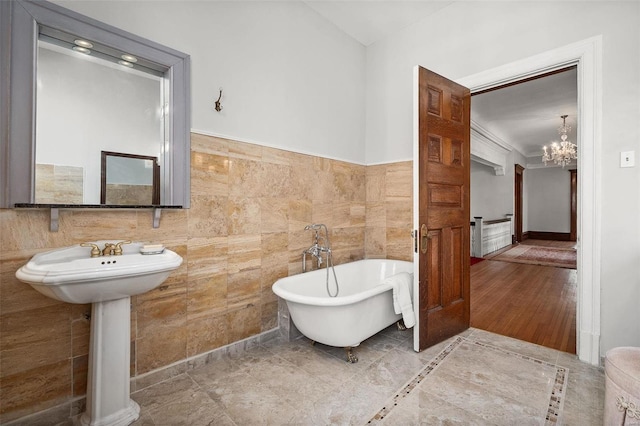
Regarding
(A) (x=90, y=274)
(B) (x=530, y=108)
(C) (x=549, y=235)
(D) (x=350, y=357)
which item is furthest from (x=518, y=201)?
(A) (x=90, y=274)

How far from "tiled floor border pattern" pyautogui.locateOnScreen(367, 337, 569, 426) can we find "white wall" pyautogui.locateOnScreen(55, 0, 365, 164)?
202 cm

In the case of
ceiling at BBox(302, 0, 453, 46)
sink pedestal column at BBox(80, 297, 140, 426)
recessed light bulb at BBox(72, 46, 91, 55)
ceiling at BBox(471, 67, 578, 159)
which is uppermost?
ceiling at BBox(302, 0, 453, 46)

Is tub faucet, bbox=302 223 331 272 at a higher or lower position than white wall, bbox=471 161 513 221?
lower

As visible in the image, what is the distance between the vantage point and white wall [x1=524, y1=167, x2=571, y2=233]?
9664 millimetres

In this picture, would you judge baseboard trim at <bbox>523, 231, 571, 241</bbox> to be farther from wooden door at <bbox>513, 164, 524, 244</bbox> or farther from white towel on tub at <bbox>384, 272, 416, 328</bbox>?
white towel on tub at <bbox>384, 272, 416, 328</bbox>

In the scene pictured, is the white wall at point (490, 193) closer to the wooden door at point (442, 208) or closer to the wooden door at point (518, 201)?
the wooden door at point (518, 201)

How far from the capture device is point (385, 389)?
71.6 inches

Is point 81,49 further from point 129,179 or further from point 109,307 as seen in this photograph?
point 109,307

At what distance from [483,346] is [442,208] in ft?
3.76

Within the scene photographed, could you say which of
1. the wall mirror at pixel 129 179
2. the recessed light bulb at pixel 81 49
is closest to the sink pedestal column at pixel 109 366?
the wall mirror at pixel 129 179

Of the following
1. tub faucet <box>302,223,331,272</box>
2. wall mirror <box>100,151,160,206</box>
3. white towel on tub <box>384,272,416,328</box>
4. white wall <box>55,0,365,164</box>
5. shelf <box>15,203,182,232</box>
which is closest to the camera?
shelf <box>15,203,182,232</box>

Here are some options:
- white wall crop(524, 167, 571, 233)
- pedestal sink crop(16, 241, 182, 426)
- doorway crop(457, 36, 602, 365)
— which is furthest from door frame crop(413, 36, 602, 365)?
white wall crop(524, 167, 571, 233)

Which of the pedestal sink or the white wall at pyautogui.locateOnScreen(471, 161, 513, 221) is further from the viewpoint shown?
the white wall at pyautogui.locateOnScreen(471, 161, 513, 221)

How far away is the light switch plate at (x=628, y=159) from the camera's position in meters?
1.97
